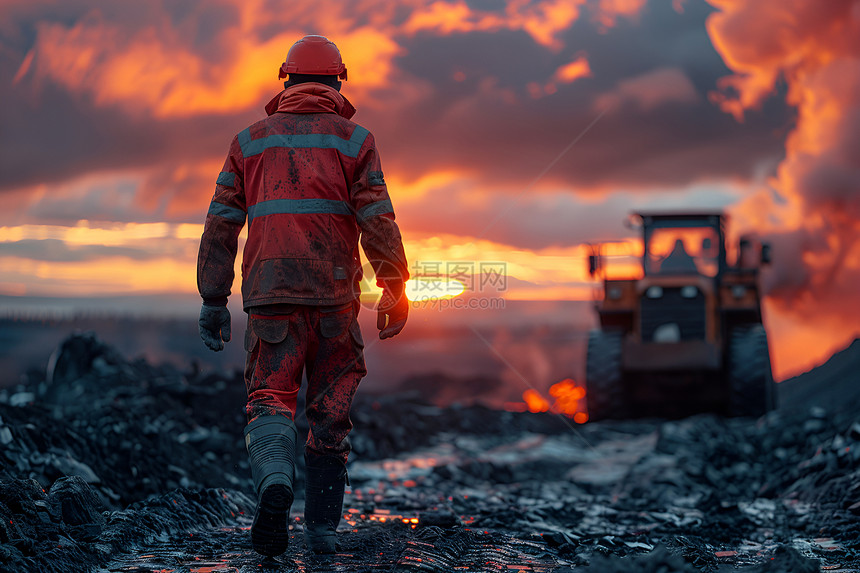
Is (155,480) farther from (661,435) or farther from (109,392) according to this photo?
(661,435)

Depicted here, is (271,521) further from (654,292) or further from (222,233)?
(654,292)

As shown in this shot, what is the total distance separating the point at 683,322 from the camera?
11320mm

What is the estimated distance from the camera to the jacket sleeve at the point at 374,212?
3.78 meters

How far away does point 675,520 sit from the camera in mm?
5258

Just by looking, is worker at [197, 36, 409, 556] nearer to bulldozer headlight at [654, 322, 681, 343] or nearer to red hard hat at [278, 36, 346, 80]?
red hard hat at [278, 36, 346, 80]

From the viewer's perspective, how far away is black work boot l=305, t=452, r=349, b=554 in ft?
12.4

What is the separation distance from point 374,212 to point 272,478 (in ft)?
4.27

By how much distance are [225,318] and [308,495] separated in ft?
3.15

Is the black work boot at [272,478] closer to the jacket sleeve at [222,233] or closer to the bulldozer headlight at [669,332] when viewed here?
the jacket sleeve at [222,233]

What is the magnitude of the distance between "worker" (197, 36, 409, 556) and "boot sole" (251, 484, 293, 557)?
0.32 metres

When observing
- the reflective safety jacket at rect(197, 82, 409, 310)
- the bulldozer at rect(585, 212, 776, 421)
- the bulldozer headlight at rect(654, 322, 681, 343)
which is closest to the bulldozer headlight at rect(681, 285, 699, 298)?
the bulldozer at rect(585, 212, 776, 421)

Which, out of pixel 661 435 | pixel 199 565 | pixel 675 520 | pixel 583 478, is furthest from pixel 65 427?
pixel 661 435

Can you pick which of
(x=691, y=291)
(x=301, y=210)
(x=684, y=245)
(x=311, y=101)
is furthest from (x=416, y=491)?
(x=684, y=245)

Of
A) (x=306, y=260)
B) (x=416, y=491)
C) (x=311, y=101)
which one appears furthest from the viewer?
(x=416, y=491)
